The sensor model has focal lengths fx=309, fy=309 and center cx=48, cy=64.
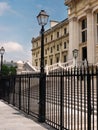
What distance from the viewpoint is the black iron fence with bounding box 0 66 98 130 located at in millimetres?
8102

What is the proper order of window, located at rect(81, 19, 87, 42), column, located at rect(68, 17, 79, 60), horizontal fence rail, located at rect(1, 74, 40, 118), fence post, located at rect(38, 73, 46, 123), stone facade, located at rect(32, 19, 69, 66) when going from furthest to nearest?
1. stone facade, located at rect(32, 19, 69, 66)
2. column, located at rect(68, 17, 79, 60)
3. window, located at rect(81, 19, 87, 42)
4. horizontal fence rail, located at rect(1, 74, 40, 118)
5. fence post, located at rect(38, 73, 46, 123)

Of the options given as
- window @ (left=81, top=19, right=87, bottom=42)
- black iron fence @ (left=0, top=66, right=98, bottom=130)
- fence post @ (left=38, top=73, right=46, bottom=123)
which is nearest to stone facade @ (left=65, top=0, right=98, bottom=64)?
window @ (left=81, top=19, right=87, bottom=42)

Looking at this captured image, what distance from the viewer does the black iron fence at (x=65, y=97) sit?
810cm

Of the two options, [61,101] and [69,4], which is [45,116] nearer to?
[61,101]

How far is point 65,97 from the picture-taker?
9656 mm

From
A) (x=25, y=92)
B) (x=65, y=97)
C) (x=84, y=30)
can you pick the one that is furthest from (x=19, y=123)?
(x=84, y=30)

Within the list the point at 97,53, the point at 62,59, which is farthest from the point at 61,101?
the point at 62,59

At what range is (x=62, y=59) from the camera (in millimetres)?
59625

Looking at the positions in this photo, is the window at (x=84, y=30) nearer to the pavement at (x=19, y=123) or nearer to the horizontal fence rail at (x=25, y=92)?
the horizontal fence rail at (x=25, y=92)

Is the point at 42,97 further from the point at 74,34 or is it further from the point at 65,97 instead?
the point at 74,34

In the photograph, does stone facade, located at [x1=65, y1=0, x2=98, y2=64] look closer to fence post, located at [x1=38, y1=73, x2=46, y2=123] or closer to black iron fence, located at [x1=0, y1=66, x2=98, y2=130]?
black iron fence, located at [x1=0, y1=66, x2=98, y2=130]

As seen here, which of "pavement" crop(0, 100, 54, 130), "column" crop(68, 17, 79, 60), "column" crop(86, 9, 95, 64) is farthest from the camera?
"column" crop(68, 17, 79, 60)

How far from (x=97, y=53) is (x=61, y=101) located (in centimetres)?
2767

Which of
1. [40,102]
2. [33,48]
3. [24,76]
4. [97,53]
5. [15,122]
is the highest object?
[33,48]
